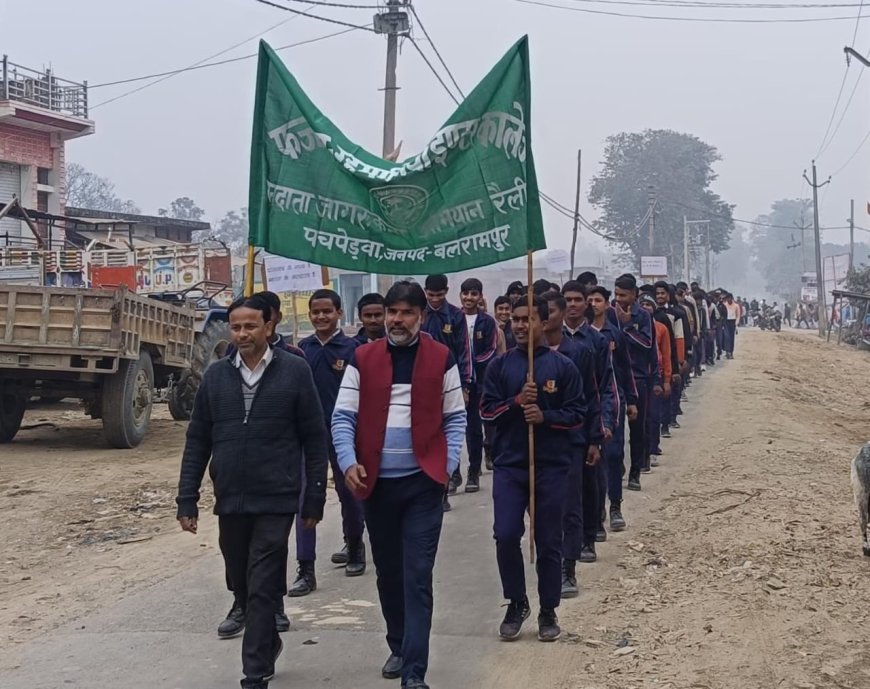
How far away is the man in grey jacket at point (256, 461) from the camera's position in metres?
4.93

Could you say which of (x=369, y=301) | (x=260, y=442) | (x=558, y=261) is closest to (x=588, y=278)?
(x=369, y=301)

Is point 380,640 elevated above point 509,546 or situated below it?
below

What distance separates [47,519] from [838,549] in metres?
6.50

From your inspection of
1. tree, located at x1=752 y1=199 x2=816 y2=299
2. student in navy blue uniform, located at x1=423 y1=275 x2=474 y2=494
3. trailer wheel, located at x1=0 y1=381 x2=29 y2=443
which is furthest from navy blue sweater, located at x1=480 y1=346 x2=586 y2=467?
tree, located at x1=752 y1=199 x2=816 y2=299

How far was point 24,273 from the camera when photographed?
60.3 ft

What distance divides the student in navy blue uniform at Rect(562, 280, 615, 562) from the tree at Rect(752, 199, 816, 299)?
10183cm

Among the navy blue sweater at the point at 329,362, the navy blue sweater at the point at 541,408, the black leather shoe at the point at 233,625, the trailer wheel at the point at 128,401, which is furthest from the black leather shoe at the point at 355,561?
the trailer wheel at the point at 128,401

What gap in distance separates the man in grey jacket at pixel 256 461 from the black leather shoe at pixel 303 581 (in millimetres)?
1671

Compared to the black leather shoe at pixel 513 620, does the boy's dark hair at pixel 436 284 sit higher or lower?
higher

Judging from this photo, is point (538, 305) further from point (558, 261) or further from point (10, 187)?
point (558, 261)

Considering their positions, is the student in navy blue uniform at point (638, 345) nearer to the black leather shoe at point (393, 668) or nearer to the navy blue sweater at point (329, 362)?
the navy blue sweater at point (329, 362)

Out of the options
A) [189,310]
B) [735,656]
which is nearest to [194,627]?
[735,656]

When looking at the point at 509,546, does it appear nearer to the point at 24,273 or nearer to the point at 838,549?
the point at 838,549

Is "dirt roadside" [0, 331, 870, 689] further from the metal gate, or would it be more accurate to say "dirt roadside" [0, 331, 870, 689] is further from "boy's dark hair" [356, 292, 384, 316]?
the metal gate
